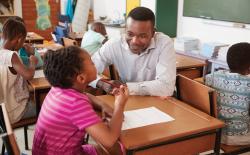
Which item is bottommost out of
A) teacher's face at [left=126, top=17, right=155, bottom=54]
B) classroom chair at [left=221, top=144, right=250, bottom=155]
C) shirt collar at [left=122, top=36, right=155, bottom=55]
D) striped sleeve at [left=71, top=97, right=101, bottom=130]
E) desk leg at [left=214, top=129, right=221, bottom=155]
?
classroom chair at [left=221, top=144, right=250, bottom=155]

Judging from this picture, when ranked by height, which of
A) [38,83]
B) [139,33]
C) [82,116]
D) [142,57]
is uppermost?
[139,33]

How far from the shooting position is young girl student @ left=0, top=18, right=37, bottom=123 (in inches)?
87.8

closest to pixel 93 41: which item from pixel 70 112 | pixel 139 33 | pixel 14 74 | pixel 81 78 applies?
pixel 14 74

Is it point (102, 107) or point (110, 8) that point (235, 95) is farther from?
point (110, 8)

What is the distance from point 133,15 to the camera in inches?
76.2

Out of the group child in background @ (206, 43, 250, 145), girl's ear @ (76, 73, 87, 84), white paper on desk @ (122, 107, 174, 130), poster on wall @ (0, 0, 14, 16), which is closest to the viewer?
girl's ear @ (76, 73, 87, 84)

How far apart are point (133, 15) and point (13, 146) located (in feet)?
3.71

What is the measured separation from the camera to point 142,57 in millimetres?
2113

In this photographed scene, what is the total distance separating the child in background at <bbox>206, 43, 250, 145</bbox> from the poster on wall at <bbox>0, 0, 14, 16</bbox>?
546 centimetres

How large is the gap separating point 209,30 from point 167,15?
794 mm

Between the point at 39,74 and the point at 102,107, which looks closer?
the point at 102,107

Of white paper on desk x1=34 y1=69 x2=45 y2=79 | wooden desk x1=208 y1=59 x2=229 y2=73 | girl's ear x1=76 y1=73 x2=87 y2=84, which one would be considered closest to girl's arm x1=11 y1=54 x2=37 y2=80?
white paper on desk x1=34 y1=69 x2=45 y2=79

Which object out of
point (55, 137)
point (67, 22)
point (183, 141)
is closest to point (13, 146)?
point (55, 137)

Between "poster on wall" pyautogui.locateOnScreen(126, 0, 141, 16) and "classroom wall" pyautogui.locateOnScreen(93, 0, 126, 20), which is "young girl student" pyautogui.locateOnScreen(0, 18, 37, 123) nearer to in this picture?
"poster on wall" pyautogui.locateOnScreen(126, 0, 141, 16)
